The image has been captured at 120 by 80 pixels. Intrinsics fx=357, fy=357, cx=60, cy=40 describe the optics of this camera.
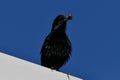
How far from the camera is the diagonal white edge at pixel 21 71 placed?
270 centimetres

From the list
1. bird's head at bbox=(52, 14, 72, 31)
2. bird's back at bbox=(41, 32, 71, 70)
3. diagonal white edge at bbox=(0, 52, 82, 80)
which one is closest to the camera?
diagonal white edge at bbox=(0, 52, 82, 80)

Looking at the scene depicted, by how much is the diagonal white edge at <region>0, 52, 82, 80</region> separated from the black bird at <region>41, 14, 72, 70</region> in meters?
3.52

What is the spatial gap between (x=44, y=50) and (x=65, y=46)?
1.43ft

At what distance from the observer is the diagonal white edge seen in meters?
2.70

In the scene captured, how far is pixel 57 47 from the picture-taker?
21.4ft

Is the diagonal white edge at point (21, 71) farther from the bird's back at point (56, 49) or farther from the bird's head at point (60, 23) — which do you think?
the bird's head at point (60, 23)

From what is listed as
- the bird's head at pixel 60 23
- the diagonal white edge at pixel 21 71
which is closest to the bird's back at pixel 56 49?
the bird's head at pixel 60 23

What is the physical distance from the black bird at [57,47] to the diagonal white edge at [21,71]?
3524 mm

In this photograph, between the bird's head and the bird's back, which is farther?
the bird's head

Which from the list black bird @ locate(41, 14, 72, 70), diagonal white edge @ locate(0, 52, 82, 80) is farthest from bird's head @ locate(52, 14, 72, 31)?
diagonal white edge @ locate(0, 52, 82, 80)

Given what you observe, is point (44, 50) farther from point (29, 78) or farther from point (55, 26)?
point (29, 78)

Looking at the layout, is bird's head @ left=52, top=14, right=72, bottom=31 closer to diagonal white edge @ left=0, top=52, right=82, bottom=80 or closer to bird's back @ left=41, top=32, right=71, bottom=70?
bird's back @ left=41, top=32, right=71, bottom=70

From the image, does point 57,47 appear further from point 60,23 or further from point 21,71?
point 21,71

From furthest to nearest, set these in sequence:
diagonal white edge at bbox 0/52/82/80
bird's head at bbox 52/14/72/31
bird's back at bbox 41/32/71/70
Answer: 1. bird's head at bbox 52/14/72/31
2. bird's back at bbox 41/32/71/70
3. diagonal white edge at bbox 0/52/82/80
